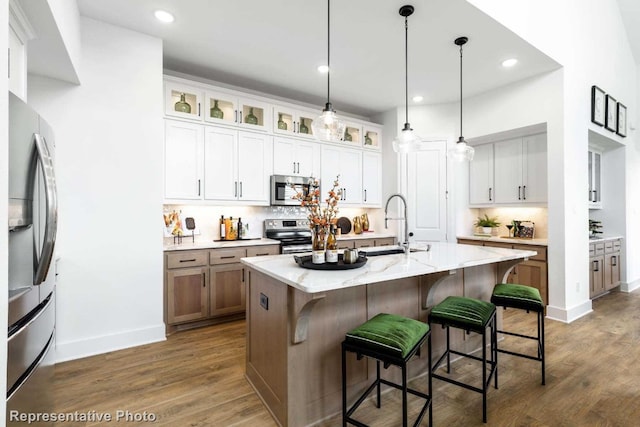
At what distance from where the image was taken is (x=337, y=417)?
1.99 metres

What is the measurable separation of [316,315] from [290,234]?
253cm

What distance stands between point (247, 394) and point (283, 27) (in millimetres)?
3052

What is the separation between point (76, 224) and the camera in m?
2.79

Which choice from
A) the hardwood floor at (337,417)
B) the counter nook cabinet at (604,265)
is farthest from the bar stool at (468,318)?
the counter nook cabinet at (604,265)

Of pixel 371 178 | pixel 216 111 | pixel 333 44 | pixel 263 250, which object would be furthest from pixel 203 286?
pixel 371 178

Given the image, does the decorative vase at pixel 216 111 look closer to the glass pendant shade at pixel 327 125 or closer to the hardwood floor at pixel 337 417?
the glass pendant shade at pixel 327 125

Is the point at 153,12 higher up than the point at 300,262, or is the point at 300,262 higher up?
the point at 153,12

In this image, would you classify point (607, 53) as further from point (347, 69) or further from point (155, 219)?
point (155, 219)

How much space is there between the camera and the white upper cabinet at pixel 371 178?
5.24 m

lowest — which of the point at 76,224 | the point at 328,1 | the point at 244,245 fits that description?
the point at 244,245

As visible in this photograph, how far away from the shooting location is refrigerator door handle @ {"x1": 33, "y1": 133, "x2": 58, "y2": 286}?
137cm

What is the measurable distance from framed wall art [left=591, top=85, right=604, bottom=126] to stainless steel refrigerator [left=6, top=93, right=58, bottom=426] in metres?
5.59

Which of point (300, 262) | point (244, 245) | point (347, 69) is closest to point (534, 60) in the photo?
point (347, 69)

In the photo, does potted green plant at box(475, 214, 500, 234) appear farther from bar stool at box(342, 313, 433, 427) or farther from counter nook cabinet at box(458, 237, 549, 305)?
bar stool at box(342, 313, 433, 427)
